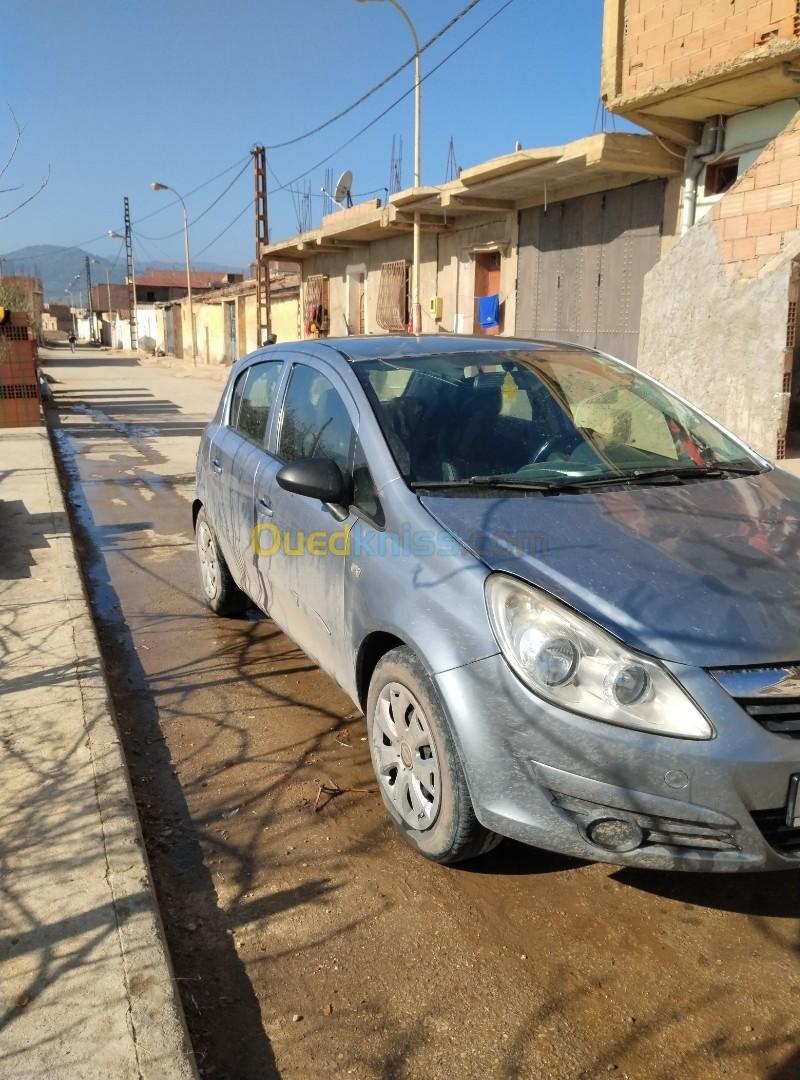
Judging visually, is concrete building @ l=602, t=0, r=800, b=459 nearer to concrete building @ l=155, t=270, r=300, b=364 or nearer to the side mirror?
the side mirror

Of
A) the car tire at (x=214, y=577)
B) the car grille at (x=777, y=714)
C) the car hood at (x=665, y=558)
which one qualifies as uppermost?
the car hood at (x=665, y=558)

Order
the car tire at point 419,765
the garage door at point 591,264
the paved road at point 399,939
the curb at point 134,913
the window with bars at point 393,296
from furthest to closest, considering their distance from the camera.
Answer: the window with bars at point 393,296 → the garage door at point 591,264 → the car tire at point 419,765 → the paved road at point 399,939 → the curb at point 134,913

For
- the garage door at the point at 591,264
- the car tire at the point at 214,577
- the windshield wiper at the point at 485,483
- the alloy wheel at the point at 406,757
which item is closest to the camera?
the alloy wheel at the point at 406,757

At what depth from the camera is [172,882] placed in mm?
2916

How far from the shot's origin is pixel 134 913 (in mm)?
2580

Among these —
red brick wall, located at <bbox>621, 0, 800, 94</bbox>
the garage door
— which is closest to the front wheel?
red brick wall, located at <bbox>621, 0, 800, 94</bbox>

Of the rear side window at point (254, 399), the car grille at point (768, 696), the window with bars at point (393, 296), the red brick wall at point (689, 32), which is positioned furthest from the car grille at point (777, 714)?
the window with bars at point (393, 296)

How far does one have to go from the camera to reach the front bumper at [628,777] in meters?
2.31

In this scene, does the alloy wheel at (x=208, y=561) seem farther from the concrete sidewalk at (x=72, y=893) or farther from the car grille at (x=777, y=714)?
the car grille at (x=777, y=714)

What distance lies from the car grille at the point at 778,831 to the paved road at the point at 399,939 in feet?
1.28

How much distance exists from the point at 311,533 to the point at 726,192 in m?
7.26

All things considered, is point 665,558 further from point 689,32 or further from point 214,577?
point 689,32

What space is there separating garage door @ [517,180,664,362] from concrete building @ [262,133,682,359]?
0.01m

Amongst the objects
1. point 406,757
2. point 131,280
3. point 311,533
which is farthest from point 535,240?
point 131,280
